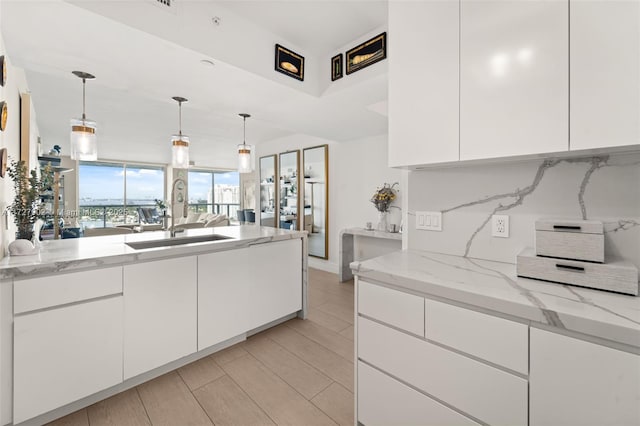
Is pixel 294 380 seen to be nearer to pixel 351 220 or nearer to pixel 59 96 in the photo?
pixel 351 220

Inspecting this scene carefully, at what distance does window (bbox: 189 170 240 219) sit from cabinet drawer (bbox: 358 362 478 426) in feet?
30.0

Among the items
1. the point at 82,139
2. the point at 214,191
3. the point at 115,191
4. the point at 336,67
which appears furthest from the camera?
the point at 214,191

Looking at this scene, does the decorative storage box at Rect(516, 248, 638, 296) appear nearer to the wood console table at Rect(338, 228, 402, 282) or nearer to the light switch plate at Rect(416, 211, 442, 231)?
the light switch plate at Rect(416, 211, 442, 231)

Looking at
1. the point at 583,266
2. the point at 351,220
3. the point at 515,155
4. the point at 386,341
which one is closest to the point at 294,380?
the point at 386,341

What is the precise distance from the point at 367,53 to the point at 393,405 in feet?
7.79

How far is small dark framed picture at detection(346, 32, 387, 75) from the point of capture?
205 centimetres

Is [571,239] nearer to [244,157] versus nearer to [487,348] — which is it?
[487,348]

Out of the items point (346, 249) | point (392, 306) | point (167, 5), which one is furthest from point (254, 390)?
point (346, 249)

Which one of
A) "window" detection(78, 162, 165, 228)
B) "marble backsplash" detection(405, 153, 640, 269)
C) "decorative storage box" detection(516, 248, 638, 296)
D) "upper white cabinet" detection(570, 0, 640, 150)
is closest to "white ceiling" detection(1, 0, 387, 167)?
"marble backsplash" detection(405, 153, 640, 269)

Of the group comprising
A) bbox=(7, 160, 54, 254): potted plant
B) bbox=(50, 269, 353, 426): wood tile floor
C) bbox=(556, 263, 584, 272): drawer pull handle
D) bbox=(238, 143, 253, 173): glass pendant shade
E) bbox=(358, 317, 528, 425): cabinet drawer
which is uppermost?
bbox=(238, 143, 253, 173): glass pendant shade

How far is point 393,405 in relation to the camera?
1.22 metres

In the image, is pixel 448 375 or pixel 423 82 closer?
pixel 448 375

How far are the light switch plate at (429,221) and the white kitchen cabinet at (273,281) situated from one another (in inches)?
54.6

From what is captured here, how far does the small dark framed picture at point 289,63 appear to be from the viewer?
2.23 m
